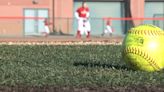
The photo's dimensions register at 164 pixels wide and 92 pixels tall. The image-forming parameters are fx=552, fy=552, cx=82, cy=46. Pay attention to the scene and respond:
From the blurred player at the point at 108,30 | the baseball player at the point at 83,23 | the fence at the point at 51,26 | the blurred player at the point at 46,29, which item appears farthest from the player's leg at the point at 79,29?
the blurred player at the point at 46,29

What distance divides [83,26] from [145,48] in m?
16.6

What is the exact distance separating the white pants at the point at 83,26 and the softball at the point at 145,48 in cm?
1579

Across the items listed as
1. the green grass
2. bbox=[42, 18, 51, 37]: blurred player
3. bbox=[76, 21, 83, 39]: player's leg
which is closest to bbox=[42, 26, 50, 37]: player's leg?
bbox=[42, 18, 51, 37]: blurred player

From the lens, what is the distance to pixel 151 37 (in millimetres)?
10672

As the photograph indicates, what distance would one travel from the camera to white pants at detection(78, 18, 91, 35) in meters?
26.8

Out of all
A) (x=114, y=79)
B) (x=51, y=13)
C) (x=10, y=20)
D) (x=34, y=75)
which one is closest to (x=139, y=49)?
(x=114, y=79)

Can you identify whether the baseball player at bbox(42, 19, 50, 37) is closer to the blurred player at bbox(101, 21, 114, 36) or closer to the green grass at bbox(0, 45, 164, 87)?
the blurred player at bbox(101, 21, 114, 36)

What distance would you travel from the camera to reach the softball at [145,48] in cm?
1059

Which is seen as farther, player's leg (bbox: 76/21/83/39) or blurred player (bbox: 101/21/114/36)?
blurred player (bbox: 101/21/114/36)

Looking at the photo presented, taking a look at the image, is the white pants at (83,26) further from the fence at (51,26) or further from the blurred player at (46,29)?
the blurred player at (46,29)

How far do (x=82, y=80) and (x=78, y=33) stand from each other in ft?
56.6

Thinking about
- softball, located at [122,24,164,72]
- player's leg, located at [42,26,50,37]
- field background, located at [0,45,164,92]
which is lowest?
field background, located at [0,45,164,92]

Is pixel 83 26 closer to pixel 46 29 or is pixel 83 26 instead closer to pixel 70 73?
pixel 46 29

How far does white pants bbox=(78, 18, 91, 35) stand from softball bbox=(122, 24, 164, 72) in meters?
15.8
